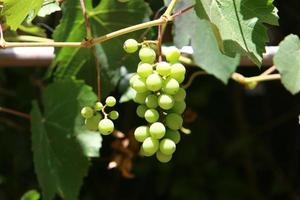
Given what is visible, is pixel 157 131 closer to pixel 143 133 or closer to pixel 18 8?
pixel 143 133

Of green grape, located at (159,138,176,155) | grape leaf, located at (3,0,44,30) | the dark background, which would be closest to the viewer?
green grape, located at (159,138,176,155)

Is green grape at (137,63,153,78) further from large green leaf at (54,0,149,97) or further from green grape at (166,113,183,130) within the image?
large green leaf at (54,0,149,97)

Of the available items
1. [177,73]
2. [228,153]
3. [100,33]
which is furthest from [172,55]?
[228,153]

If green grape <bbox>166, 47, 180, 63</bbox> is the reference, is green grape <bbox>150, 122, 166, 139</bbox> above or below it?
below

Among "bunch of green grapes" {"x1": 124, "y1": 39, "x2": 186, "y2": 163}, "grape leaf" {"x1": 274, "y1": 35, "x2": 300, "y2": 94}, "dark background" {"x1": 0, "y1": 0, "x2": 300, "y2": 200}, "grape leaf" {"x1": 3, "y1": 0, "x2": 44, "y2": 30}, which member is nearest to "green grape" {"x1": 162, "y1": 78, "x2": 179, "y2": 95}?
"bunch of green grapes" {"x1": 124, "y1": 39, "x2": 186, "y2": 163}

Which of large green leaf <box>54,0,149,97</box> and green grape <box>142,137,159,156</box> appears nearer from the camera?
green grape <box>142,137,159,156</box>

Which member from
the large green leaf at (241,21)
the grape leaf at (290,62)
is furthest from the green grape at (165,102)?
the grape leaf at (290,62)

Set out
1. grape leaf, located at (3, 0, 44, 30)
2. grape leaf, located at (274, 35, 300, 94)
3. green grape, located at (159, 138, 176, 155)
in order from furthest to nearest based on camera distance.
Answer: grape leaf, located at (274, 35, 300, 94), grape leaf, located at (3, 0, 44, 30), green grape, located at (159, 138, 176, 155)
